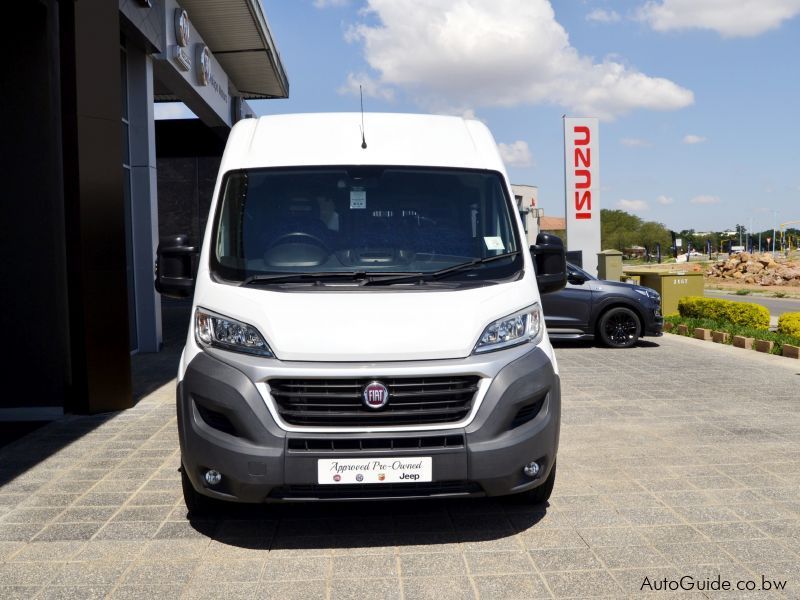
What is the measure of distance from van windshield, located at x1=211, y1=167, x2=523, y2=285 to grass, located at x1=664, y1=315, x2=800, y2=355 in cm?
896

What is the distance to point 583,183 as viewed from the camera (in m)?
20.6

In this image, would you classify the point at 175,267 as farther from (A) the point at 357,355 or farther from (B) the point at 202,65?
(B) the point at 202,65

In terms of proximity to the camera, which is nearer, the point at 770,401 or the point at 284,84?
the point at 770,401

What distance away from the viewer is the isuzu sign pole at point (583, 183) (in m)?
20.4

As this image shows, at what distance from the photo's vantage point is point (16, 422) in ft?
25.1

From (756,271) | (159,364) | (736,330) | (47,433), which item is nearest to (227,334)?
(47,433)

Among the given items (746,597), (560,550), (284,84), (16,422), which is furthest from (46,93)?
(284,84)

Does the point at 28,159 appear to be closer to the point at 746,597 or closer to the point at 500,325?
the point at 500,325

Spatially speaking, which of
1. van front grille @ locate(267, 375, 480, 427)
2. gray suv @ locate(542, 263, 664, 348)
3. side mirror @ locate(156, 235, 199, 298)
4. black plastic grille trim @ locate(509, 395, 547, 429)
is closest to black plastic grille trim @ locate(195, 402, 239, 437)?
van front grille @ locate(267, 375, 480, 427)

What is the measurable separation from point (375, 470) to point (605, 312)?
33.5 feet

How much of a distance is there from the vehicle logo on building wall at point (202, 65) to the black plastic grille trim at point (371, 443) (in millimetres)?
13470

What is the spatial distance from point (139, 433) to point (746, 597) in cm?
511

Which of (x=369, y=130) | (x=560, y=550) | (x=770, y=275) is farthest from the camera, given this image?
(x=770, y=275)

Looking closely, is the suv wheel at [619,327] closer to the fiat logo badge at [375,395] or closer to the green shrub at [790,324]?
the green shrub at [790,324]
